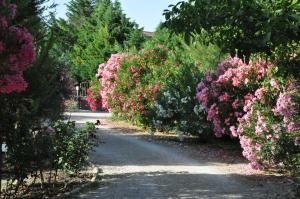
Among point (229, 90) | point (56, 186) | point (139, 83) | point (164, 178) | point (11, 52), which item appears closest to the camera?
point (11, 52)

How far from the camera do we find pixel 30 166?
8.48 meters

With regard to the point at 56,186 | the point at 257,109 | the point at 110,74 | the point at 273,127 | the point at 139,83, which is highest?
the point at 110,74

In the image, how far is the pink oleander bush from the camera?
35.3ft

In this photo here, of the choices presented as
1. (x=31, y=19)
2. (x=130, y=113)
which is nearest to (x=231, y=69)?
(x=31, y=19)

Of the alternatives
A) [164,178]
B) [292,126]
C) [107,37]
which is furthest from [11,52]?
[107,37]

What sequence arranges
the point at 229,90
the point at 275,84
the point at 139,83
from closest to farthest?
1. the point at 275,84
2. the point at 229,90
3. the point at 139,83

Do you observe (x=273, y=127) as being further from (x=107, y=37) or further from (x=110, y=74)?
(x=107, y=37)

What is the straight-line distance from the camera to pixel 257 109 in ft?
39.1

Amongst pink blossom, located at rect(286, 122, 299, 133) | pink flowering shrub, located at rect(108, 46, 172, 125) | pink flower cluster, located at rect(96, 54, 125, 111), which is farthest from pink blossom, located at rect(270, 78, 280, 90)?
pink flower cluster, located at rect(96, 54, 125, 111)

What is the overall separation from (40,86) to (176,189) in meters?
3.39

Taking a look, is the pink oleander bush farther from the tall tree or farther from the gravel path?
the tall tree

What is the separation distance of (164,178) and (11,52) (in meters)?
5.85

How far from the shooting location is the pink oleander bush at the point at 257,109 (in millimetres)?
10766

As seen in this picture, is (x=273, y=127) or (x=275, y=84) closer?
(x=273, y=127)
